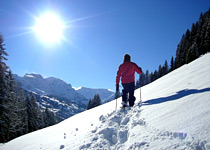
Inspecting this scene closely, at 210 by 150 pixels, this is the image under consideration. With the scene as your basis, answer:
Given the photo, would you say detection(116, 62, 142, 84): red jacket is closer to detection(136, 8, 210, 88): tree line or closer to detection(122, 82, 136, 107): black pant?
detection(122, 82, 136, 107): black pant

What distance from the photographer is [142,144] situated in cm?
239

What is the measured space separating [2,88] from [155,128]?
16992 millimetres

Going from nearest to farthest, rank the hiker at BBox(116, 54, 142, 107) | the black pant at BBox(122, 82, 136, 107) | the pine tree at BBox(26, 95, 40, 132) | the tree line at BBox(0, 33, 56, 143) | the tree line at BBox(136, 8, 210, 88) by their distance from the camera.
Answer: the black pant at BBox(122, 82, 136, 107) < the hiker at BBox(116, 54, 142, 107) < the tree line at BBox(0, 33, 56, 143) < the pine tree at BBox(26, 95, 40, 132) < the tree line at BBox(136, 8, 210, 88)

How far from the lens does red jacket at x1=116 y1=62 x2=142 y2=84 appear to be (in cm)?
573

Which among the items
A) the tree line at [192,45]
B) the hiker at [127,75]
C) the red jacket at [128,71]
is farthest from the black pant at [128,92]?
the tree line at [192,45]

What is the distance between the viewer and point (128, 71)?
5.74 metres

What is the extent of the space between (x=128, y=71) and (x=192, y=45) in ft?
137

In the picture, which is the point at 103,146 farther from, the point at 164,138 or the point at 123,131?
the point at 164,138

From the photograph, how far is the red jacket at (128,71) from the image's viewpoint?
5727 mm

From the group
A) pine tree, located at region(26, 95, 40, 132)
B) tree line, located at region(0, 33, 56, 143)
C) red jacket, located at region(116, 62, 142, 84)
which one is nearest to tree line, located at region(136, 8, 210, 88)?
red jacket, located at region(116, 62, 142, 84)

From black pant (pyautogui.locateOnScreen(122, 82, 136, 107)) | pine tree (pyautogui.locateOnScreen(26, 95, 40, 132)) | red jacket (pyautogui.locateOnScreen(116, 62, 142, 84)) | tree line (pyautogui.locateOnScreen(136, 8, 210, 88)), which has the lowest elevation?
pine tree (pyautogui.locateOnScreen(26, 95, 40, 132))

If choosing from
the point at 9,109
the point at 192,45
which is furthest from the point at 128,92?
the point at 192,45

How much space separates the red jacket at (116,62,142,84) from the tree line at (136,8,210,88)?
14315 mm

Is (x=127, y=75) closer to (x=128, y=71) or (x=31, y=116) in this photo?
(x=128, y=71)
